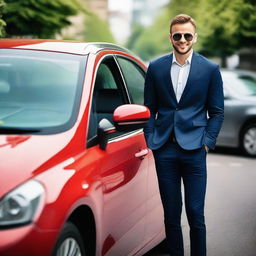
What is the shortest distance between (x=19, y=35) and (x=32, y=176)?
15379 mm

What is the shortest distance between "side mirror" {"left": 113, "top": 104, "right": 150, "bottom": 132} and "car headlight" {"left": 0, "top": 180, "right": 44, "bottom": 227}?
1.15m

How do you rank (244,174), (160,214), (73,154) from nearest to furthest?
(73,154) < (160,214) < (244,174)

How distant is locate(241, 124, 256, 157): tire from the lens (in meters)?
13.9

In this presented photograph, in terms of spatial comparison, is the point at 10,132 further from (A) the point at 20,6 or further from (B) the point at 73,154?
(A) the point at 20,6

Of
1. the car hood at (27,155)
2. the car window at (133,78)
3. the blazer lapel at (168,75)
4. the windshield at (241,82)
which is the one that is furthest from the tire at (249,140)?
the car hood at (27,155)

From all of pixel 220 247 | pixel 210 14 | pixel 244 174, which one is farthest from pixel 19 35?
pixel 210 14

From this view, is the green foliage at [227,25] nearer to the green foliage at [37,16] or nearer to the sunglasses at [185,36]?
the green foliage at [37,16]

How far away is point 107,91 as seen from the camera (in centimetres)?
536

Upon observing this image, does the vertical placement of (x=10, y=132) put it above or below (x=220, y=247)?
above

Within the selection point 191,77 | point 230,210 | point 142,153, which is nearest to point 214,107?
point 191,77

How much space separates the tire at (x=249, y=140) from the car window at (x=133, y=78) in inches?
317

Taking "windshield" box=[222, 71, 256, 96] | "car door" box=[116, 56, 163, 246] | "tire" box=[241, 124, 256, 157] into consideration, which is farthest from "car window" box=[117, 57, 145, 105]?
"windshield" box=[222, 71, 256, 96]

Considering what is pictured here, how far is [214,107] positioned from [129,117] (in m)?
0.71

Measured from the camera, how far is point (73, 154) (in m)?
4.11
